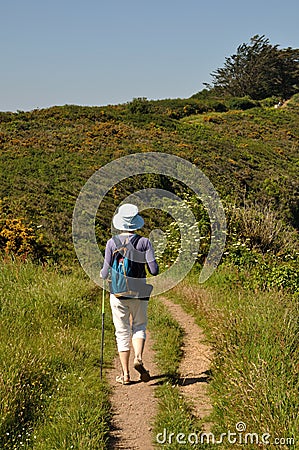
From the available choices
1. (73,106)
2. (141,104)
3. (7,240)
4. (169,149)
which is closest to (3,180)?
(7,240)

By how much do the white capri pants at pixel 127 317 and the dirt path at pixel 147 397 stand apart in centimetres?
48

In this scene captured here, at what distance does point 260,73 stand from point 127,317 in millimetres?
66959

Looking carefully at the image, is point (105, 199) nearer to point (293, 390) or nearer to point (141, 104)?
point (293, 390)

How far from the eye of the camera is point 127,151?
95.7 ft

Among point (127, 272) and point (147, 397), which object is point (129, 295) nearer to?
point (127, 272)

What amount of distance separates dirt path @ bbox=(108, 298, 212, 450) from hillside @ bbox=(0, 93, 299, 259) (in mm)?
Answer: 7678

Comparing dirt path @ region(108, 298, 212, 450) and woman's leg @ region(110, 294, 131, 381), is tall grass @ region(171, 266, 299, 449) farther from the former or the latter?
woman's leg @ region(110, 294, 131, 381)

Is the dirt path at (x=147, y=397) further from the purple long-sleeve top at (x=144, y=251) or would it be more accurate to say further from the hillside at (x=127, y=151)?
the hillside at (x=127, y=151)

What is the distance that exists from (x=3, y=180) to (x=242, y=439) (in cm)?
1720

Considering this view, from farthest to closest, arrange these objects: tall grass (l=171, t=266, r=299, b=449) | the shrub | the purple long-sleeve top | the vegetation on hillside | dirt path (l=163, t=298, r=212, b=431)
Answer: the shrub, the purple long-sleeve top, dirt path (l=163, t=298, r=212, b=431), the vegetation on hillside, tall grass (l=171, t=266, r=299, b=449)

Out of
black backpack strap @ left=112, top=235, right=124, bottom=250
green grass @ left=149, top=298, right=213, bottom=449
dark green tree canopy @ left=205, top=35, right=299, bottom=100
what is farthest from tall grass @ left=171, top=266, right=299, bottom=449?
dark green tree canopy @ left=205, top=35, right=299, bottom=100

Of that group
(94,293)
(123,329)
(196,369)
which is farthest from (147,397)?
(94,293)

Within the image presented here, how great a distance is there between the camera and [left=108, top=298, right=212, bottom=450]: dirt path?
4766 mm

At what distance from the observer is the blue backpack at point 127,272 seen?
19.2 ft
